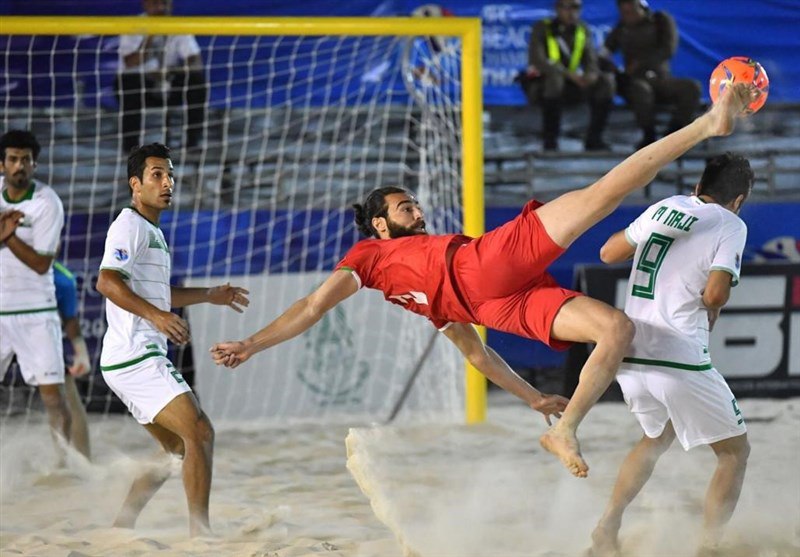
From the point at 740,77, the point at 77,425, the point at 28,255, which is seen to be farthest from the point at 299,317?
the point at 77,425

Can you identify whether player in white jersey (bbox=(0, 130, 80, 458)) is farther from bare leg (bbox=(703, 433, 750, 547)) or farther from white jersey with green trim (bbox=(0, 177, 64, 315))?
bare leg (bbox=(703, 433, 750, 547))

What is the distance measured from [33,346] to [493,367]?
318cm

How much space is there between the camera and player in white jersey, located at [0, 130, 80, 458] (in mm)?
6551

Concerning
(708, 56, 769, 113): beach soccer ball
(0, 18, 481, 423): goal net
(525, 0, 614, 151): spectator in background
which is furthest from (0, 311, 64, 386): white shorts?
(525, 0, 614, 151): spectator in background

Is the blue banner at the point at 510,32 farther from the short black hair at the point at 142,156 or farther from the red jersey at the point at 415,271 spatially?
the red jersey at the point at 415,271

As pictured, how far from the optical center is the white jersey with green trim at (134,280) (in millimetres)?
4961

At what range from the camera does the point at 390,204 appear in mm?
5047

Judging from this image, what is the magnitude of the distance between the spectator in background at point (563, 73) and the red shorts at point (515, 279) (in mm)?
6136

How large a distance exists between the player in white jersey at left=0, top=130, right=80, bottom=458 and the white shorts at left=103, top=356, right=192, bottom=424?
6.14ft

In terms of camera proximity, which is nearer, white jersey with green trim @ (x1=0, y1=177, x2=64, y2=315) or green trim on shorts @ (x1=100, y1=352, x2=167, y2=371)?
green trim on shorts @ (x1=100, y1=352, x2=167, y2=371)

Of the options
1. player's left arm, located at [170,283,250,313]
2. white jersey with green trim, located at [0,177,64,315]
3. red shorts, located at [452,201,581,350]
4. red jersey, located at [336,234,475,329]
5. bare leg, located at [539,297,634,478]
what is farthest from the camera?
white jersey with green trim, located at [0,177,64,315]

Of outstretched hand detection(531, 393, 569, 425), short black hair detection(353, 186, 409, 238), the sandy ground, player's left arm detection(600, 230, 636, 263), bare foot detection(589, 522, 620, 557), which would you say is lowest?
Result: the sandy ground

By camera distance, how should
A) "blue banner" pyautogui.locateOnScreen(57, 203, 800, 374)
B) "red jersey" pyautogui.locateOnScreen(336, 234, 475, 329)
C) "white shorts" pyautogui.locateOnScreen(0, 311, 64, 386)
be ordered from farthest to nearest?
"blue banner" pyautogui.locateOnScreen(57, 203, 800, 374), "white shorts" pyautogui.locateOnScreen(0, 311, 64, 386), "red jersey" pyautogui.locateOnScreen(336, 234, 475, 329)

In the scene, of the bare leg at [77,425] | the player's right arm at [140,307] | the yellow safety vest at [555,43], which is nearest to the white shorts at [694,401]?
the player's right arm at [140,307]
